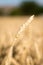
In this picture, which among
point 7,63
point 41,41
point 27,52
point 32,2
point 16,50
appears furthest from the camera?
point 32,2

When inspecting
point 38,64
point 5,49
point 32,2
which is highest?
point 32,2

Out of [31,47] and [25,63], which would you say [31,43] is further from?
[25,63]

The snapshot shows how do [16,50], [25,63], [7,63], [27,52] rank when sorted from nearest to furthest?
[7,63] → [25,63] → [27,52] → [16,50]

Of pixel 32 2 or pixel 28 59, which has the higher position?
pixel 32 2

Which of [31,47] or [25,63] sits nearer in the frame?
[25,63]

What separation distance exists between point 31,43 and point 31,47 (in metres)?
0.08

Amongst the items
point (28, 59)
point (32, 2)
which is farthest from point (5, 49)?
point (32, 2)

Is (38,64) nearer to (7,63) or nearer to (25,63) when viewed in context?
(25,63)

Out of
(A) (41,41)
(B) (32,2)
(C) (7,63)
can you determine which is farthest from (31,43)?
(B) (32,2)

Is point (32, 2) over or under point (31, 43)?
over

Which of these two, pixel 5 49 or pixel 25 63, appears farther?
pixel 5 49

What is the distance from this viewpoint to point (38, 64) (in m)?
1.33

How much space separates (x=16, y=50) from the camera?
1.50 m

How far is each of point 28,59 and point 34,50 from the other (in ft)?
0.47
